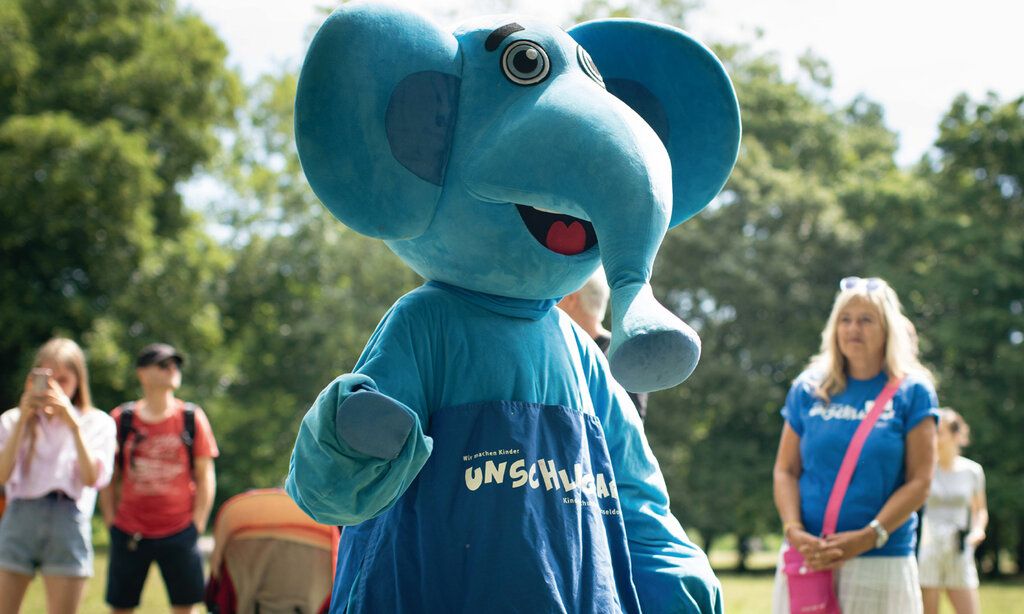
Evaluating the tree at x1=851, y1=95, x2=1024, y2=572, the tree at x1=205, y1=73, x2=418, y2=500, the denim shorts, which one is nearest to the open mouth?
the denim shorts

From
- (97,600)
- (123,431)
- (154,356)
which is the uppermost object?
(154,356)

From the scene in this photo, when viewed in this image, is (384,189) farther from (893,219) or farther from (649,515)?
(893,219)

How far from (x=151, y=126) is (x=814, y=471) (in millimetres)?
16893

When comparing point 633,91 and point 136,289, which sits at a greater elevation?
point 136,289

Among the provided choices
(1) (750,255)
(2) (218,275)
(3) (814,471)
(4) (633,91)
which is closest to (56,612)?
(3) (814,471)

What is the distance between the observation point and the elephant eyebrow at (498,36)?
257 cm

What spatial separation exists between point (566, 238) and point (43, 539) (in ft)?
13.9

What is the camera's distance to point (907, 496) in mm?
4129

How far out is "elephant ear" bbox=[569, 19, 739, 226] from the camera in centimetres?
282

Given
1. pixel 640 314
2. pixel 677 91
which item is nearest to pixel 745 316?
pixel 677 91

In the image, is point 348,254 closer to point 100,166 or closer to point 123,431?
point 100,166

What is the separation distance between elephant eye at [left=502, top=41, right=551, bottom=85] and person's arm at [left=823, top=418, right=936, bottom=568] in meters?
2.44

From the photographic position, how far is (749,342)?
21.7 metres

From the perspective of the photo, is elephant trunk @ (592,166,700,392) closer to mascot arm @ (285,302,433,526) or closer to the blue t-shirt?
mascot arm @ (285,302,433,526)
